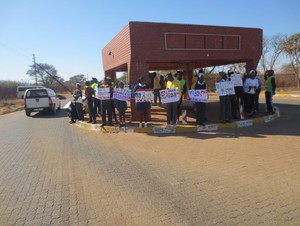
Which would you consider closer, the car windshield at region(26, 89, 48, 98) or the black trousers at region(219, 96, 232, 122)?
the black trousers at region(219, 96, 232, 122)

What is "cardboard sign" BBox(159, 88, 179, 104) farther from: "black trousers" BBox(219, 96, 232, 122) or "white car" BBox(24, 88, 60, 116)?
"white car" BBox(24, 88, 60, 116)

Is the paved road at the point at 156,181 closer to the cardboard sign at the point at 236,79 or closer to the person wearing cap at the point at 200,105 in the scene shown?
the person wearing cap at the point at 200,105

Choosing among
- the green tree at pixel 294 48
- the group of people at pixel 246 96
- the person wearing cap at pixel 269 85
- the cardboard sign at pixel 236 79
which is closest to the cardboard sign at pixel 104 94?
the group of people at pixel 246 96

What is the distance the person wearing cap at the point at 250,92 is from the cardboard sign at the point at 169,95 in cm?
315

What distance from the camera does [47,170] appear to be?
5.66 metres

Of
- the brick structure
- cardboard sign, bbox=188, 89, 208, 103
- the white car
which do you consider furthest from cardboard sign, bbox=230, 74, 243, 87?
the white car

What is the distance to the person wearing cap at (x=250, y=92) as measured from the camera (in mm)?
10281

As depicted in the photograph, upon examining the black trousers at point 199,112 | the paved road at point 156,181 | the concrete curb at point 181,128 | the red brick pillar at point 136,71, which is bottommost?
the paved road at point 156,181

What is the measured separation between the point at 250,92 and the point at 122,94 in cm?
507

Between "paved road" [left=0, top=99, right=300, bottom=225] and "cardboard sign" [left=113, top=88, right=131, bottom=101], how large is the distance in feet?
6.97

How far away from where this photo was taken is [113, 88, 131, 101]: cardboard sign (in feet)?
31.6

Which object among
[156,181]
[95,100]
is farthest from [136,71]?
[156,181]

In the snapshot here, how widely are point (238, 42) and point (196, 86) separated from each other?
4456 millimetres

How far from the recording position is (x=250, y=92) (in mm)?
10344
